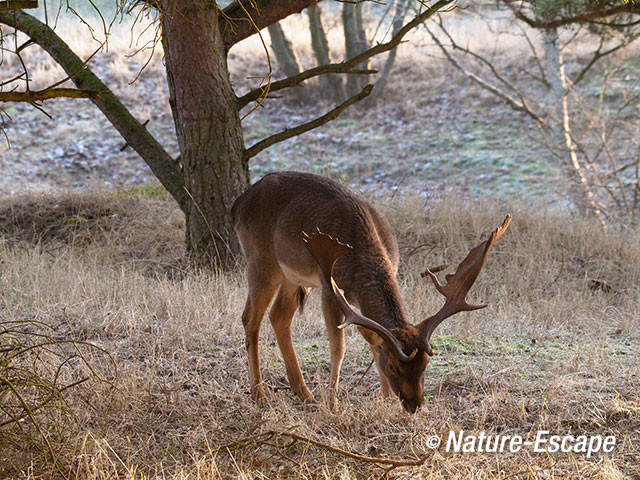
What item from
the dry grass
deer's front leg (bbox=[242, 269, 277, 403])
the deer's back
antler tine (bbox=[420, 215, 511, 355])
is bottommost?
the dry grass

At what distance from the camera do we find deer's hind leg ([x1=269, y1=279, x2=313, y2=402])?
483 centimetres

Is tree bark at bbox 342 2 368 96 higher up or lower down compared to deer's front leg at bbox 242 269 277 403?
higher up

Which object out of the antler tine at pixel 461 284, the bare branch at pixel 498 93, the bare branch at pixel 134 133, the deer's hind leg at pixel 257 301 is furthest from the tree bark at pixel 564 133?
the antler tine at pixel 461 284

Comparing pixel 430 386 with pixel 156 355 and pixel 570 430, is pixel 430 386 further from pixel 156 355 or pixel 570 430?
pixel 156 355

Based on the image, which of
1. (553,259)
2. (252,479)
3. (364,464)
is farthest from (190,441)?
(553,259)

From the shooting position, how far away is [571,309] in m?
6.78

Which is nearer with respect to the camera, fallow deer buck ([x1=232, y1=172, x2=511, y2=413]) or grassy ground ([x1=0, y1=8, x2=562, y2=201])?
fallow deer buck ([x1=232, y1=172, x2=511, y2=413])

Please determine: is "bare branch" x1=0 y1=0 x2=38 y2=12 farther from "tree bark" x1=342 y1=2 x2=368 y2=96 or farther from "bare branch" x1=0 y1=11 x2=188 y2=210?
"tree bark" x1=342 y1=2 x2=368 y2=96

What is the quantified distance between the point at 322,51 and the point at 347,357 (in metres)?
13.7

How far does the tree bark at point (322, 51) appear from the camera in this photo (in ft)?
57.3

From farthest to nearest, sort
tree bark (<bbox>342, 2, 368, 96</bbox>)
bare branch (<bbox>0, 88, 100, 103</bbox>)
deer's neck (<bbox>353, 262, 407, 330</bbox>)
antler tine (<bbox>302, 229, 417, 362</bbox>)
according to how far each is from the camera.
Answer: tree bark (<bbox>342, 2, 368, 96</bbox>) → deer's neck (<bbox>353, 262, 407, 330</bbox>) → antler tine (<bbox>302, 229, 417, 362</bbox>) → bare branch (<bbox>0, 88, 100, 103</bbox>)

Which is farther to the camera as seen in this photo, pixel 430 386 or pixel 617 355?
pixel 617 355

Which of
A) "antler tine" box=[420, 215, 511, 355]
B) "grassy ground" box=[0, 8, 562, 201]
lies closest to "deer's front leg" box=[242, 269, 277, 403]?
"antler tine" box=[420, 215, 511, 355]

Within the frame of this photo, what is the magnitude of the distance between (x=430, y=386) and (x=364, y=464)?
3.85ft
